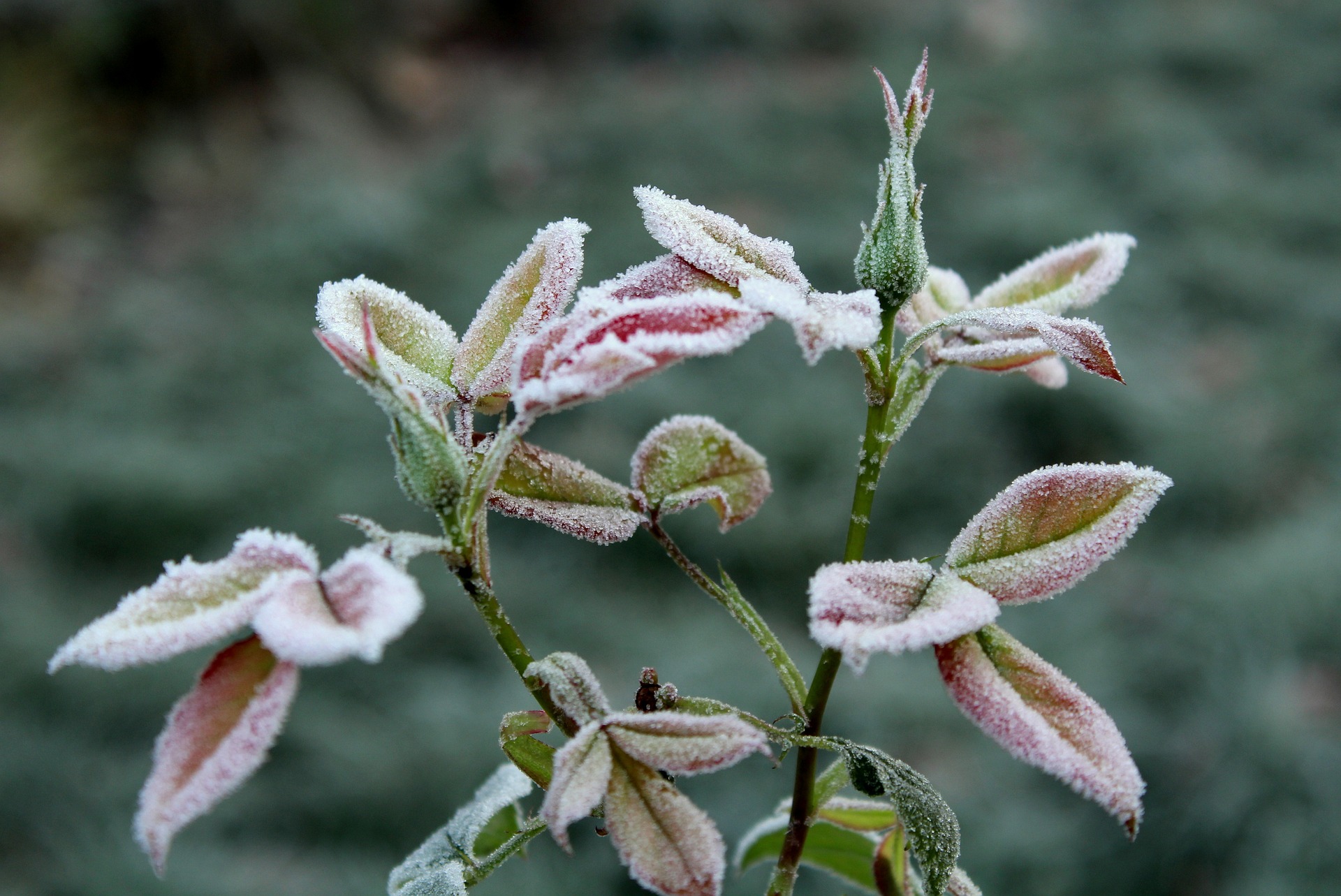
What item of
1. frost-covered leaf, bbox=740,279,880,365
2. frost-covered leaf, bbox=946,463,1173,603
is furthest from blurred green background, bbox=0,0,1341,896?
frost-covered leaf, bbox=740,279,880,365

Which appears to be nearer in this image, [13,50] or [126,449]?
[126,449]

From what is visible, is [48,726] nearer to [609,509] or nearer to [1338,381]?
[609,509]

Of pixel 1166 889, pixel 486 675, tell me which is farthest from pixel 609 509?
pixel 486 675

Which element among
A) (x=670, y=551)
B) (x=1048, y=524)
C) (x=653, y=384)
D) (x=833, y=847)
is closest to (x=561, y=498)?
(x=670, y=551)

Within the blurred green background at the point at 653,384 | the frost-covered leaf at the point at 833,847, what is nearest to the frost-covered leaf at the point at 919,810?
the frost-covered leaf at the point at 833,847

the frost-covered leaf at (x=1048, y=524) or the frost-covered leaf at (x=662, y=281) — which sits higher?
the frost-covered leaf at (x=662, y=281)

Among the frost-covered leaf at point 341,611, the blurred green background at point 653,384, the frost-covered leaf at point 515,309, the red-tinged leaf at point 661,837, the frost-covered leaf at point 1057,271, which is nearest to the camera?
the frost-covered leaf at point 341,611

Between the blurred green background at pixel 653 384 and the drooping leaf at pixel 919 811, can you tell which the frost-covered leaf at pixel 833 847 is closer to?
the drooping leaf at pixel 919 811
